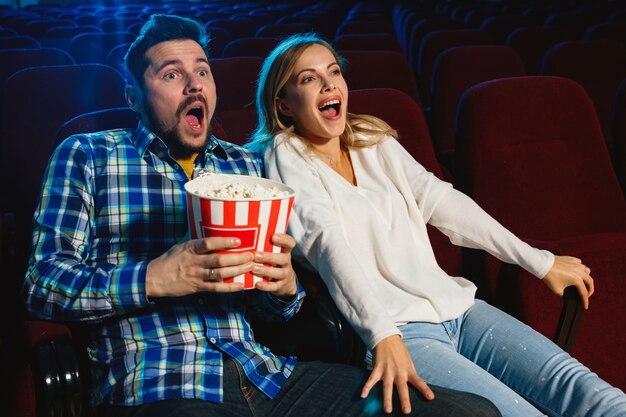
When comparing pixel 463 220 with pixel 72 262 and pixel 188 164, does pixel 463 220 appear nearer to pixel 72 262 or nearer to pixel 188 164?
pixel 188 164

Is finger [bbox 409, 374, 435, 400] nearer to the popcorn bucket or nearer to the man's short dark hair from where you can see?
the popcorn bucket

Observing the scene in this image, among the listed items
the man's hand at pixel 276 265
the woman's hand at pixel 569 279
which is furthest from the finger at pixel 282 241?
the woman's hand at pixel 569 279

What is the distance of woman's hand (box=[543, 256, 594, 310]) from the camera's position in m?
1.30

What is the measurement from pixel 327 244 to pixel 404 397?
0.29 m

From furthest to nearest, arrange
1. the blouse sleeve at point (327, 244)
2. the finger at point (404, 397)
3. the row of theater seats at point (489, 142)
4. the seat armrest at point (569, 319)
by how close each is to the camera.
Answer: the row of theater seats at point (489, 142), the seat armrest at point (569, 319), the blouse sleeve at point (327, 244), the finger at point (404, 397)

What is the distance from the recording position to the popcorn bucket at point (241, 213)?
2.82 feet

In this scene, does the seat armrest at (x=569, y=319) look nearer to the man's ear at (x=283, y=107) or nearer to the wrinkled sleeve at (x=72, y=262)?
the man's ear at (x=283, y=107)

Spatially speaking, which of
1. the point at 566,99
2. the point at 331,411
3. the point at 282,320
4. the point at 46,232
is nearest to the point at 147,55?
the point at 46,232

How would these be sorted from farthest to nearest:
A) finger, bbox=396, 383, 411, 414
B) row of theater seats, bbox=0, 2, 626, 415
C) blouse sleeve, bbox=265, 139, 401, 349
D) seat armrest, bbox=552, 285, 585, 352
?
row of theater seats, bbox=0, 2, 626, 415 → seat armrest, bbox=552, 285, 585, 352 → blouse sleeve, bbox=265, 139, 401, 349 → finger, bbox=396, 383, 411, 414

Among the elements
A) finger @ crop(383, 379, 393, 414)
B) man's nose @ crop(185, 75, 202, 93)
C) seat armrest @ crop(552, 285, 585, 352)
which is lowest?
seat armrest @ crop(552, 285, 585, 352)

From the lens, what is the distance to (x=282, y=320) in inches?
46.7

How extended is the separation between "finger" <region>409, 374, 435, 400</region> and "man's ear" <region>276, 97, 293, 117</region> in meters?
0.60

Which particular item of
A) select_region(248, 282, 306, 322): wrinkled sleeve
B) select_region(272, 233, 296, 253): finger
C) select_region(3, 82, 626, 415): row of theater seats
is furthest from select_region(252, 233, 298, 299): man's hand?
select_region(3, 82, 626, 415): row of theater seats

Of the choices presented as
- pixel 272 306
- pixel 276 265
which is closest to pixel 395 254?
pixel 272 306
